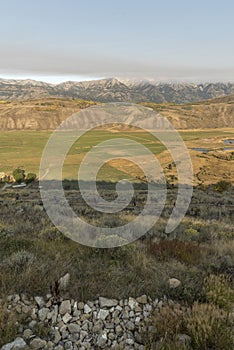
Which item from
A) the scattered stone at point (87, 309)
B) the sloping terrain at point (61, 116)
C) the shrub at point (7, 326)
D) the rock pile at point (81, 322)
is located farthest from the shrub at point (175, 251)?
the sloping terrain at point (61, 116)

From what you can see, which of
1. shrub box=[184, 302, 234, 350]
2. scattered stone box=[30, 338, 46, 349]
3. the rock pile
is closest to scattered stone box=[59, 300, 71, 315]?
the rock pile

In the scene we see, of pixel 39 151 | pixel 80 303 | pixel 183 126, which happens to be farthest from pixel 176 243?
pixel 183 126

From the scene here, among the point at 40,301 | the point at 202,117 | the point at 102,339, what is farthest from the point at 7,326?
the point at 202,117

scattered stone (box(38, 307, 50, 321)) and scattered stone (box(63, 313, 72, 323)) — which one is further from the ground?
scattered stone (box(38, 307, 50, 321))

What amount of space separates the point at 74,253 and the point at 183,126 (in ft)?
525

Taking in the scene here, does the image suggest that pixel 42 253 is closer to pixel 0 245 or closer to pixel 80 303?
pixel 0 245

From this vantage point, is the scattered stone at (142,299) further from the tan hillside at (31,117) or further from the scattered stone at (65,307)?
the tan hillside at (31,117)

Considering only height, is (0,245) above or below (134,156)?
above

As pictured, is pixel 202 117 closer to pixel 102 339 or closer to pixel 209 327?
pixel 209 327

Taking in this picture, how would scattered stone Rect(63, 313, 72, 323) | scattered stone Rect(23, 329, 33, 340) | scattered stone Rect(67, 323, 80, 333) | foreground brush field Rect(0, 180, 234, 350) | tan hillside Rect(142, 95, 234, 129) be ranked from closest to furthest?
scattered stone Rect(23, 329, 33, 340) → foreground brush field Rect(0, 180, 234, 350) → scattered stone Rect(67, 323, 80, 333) → scattered stone Rect(63, 313, 72, 323) → tan hillside Rect(142, 95, 234, 129)

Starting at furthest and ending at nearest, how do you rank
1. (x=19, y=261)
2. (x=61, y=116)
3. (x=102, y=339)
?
(x=61, y=116) → (x=19, y=261) → (x=102, y=339)

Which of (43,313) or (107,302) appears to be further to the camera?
(107,302)

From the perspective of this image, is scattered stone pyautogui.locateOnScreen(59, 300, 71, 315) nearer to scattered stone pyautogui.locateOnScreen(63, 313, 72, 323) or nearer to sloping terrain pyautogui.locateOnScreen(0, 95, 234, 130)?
scattered stone pyautogui.locateOnScreen(63, 313, 72, 323)

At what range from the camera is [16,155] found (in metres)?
72.6
